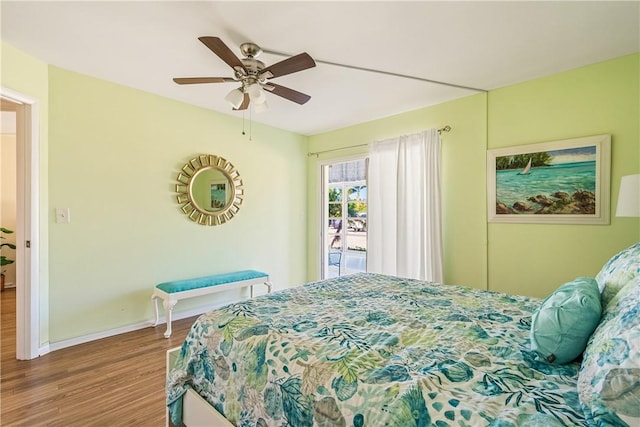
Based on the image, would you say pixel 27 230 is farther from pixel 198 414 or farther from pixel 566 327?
pixel 566 327

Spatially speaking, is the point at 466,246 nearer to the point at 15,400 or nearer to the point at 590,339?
the point at 590,339

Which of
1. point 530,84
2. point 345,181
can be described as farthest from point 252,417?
point 345,181

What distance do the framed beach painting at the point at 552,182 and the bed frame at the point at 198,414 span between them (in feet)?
9.54

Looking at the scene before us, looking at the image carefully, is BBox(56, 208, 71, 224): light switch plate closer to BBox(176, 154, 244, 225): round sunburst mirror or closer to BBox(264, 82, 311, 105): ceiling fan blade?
BBox(176, 154, 244, 225): round sunburst mirror

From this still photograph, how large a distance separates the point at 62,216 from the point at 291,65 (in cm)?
245

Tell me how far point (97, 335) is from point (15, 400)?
0.98 m

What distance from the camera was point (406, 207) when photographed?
11.7 feet

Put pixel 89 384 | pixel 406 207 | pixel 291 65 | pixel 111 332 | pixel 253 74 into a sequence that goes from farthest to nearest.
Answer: pixel 406 207, pixel 111 332, pixel 253 74, pixel 89 384, pixel 291 65

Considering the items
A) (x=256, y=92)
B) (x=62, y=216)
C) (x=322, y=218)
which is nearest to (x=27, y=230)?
(x=62, y=216)

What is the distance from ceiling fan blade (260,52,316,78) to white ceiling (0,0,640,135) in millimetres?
270

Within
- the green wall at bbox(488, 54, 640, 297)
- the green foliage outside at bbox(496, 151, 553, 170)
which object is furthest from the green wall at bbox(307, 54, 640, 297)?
the green foliage outside at bbox(496, 151, 553, 170)

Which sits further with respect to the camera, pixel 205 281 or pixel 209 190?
pixel 209 190

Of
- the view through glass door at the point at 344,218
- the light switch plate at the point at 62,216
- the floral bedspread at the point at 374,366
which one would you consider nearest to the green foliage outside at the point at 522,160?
the floral bedspread at the point at 374,366

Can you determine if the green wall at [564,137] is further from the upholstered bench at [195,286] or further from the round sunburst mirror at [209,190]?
the round sunburst mirror at [209,190]
